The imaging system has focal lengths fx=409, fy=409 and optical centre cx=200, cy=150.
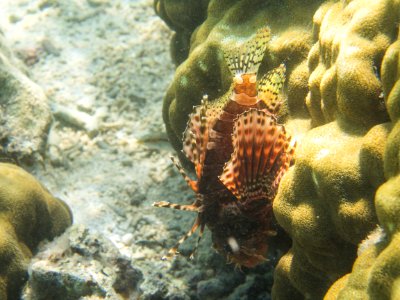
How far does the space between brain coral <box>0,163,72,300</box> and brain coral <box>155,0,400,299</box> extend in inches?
87.8

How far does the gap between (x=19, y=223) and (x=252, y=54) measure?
2.57m

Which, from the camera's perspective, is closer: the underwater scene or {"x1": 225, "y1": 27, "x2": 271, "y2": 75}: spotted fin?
the underwater scene

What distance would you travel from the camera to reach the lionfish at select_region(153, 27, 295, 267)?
3064 mm

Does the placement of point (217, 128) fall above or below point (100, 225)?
above

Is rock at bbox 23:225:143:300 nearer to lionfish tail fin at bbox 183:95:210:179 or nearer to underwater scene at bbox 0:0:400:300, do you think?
underwater scene at bbox 0:0:400:300

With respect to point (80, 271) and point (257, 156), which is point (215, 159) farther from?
point (80, 271)

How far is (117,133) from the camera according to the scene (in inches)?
231

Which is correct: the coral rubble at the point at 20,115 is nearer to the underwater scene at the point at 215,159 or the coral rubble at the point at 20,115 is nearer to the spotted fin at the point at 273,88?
the underwater scene at the point at 215,159

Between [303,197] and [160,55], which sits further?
[160,55]

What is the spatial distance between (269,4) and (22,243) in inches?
126

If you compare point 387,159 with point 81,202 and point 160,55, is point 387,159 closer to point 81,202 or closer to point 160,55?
point 81,202

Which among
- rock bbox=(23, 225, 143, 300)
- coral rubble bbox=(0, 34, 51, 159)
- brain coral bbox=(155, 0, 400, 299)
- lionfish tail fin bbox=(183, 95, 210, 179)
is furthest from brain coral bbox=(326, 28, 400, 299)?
coral rubble bbox=(0, 34, 51, 159)

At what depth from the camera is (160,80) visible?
6.45 meters

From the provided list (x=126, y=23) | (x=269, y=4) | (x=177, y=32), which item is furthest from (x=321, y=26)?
(x=126, y=23)
